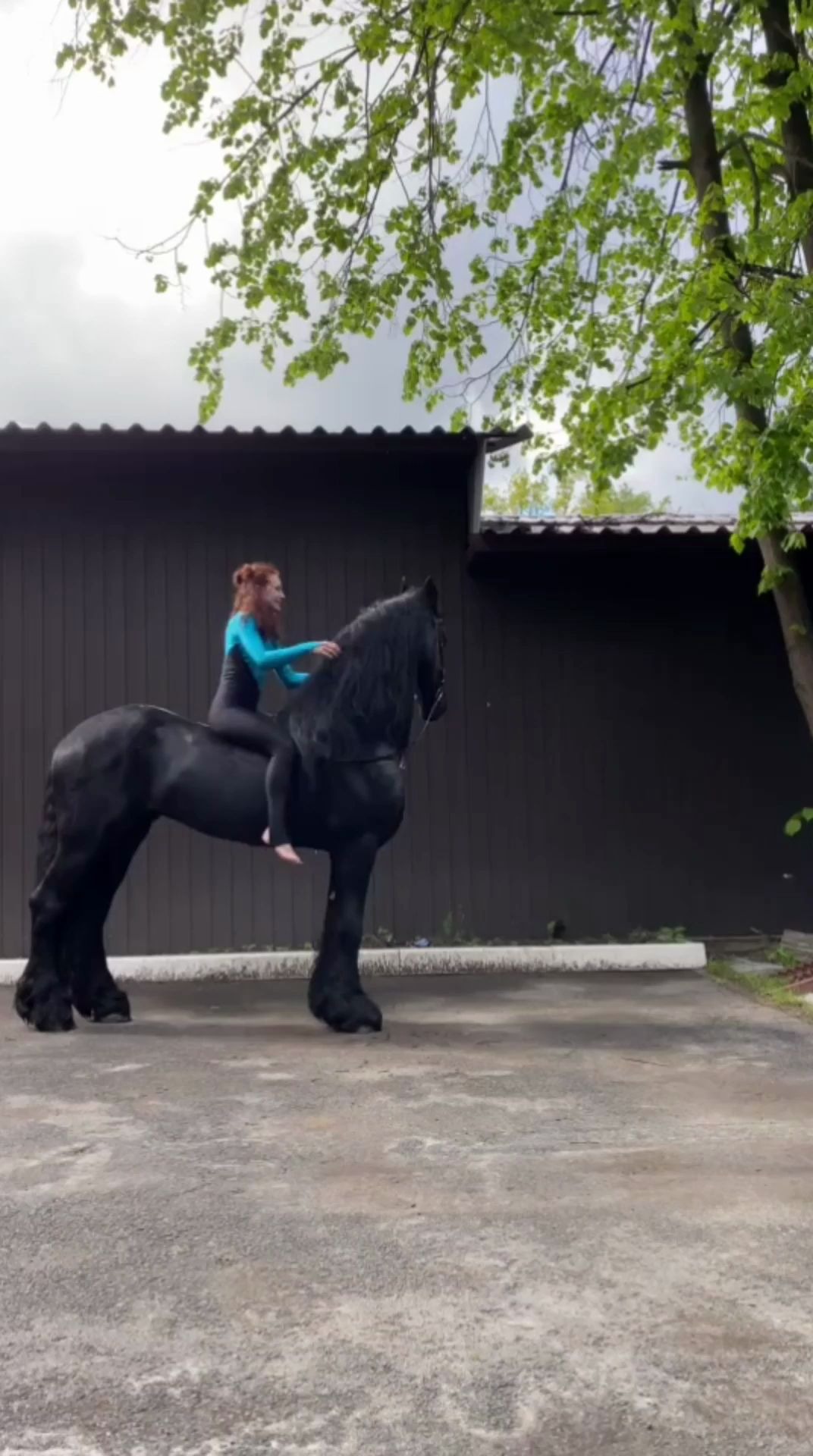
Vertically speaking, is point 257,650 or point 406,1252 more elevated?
point 257,650

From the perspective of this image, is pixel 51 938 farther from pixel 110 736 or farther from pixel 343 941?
pixel 343 941

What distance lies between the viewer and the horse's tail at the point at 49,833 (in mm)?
6195

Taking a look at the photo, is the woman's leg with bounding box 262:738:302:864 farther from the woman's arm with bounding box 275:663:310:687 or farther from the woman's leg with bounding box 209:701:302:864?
the woman's arm with bounding box 275:663:310:687

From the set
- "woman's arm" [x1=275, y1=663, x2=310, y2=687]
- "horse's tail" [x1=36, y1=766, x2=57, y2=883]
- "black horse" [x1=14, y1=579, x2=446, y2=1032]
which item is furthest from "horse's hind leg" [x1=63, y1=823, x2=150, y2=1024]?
"woman's arm" [x1=275, y1=663, x2=310, y2=687]

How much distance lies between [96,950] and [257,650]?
189 centimetres

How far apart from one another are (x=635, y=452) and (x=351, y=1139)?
506 cm

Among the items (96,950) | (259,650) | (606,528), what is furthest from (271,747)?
(606,528)

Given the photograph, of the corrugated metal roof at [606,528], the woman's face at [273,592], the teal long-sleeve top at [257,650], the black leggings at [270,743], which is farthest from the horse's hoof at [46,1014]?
the corrugated metal roof at [606,528]

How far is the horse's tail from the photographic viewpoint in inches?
244

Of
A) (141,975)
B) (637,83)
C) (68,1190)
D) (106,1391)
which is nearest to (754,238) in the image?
(637,83)

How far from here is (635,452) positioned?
768 cm

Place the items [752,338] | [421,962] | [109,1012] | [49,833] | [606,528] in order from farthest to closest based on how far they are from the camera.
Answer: [606,528] → [421,962] → [752,338] → [109,1012] → [49,833]

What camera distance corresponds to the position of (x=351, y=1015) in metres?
6.04

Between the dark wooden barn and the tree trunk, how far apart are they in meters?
0.89
